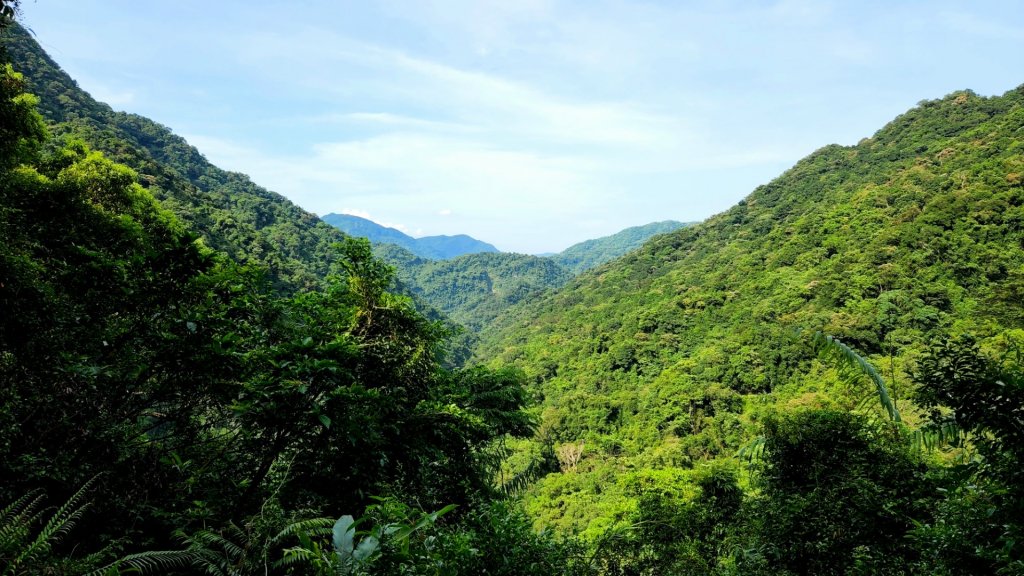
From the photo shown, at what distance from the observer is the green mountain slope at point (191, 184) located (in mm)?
31625

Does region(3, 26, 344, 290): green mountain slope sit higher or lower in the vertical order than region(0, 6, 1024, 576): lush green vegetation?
higher

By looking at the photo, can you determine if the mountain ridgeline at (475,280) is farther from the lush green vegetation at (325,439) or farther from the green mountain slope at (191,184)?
the lush green vegetation at (325,439)

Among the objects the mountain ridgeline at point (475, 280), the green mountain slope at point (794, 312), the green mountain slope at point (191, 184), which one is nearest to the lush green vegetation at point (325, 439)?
the green mountain slope at point (191, 184)

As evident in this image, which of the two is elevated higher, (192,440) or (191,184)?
(191,184)

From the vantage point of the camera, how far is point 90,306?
133 inches

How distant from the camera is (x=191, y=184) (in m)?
44.2

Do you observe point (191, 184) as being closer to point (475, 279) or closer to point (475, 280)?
point (475, 280)

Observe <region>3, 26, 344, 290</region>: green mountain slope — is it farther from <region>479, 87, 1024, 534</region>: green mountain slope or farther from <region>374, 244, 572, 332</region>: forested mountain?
<region>374, 244, 572, 332</region>: forested mountain

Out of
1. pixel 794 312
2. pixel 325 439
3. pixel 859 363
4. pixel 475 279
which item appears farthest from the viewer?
pixel 475 279

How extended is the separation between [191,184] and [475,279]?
132624mm

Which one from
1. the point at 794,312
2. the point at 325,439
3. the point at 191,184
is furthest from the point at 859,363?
the point at 191,184

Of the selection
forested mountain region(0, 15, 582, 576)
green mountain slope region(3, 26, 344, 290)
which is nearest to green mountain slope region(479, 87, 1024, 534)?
forested mountain region(0, 15, 582, 576)

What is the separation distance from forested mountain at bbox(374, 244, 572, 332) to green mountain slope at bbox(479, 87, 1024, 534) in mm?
87628

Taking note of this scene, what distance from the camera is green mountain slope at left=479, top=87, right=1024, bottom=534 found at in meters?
24.8
